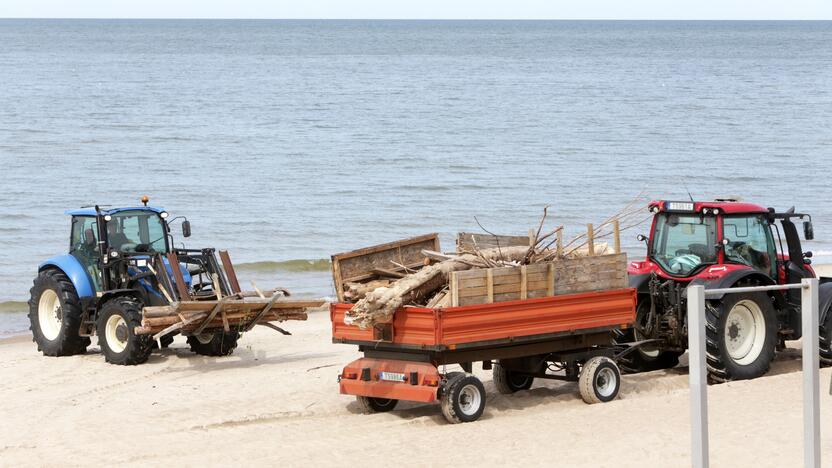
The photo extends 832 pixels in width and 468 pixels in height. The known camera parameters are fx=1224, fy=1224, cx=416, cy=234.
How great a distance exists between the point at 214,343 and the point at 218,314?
4.29ft

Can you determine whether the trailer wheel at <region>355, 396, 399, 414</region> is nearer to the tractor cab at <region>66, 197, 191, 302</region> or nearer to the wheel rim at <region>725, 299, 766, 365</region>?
the wheel rim at <region>725, 299, 766, 365</region>

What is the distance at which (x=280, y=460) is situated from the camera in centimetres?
994

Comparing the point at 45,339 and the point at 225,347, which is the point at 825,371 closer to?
the point at 225,347

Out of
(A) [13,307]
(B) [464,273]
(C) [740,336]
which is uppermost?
(B) [464,273]

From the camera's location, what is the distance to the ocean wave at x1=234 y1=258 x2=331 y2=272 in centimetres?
2566

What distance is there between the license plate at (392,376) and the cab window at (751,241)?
13.6ft

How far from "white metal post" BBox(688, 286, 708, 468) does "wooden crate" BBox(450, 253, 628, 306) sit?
12.7 ft

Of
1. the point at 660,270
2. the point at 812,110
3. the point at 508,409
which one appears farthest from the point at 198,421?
the point at 812,110

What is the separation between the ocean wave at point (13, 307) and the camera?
68.8 ft

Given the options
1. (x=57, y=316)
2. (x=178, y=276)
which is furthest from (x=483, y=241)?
(x=57, y=316)

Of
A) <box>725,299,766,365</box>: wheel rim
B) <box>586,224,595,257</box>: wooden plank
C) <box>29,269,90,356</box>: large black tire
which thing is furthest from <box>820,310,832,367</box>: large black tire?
<box>29,269,90,356</box>: large black tire

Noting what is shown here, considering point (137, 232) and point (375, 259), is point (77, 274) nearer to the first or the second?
point (137, 232)

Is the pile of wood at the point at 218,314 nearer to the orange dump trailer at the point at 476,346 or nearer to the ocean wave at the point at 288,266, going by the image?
the orange dump trailer at the point at 476,346

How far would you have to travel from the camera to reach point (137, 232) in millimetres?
15906
